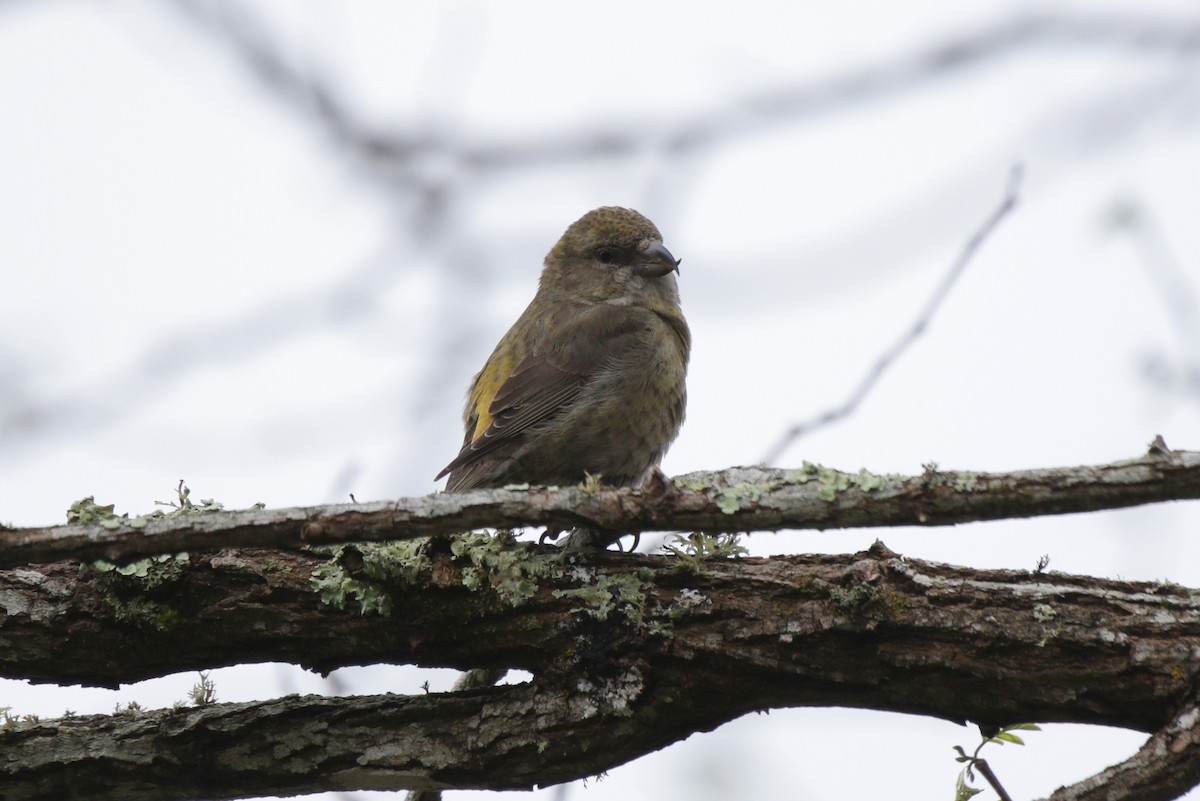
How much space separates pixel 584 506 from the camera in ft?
10.6

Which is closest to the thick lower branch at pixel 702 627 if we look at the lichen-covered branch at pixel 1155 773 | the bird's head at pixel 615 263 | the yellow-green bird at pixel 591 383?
the lichen-covered branch at pixel 1155 773

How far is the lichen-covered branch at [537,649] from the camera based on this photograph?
3.30 metres

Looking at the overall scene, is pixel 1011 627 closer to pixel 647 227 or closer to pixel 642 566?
pixel 642 566

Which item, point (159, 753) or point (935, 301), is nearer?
point (159, 753)

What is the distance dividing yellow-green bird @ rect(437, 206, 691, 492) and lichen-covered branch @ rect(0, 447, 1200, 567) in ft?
6.87

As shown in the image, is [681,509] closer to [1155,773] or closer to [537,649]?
[537,649]

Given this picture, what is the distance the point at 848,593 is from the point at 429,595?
49.2 inches

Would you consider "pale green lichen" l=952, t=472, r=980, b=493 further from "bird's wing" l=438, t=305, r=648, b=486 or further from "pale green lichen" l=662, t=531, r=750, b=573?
"bird's wing" l=438, t=305, r=648, b=486

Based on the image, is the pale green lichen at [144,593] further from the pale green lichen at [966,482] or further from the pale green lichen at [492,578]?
the pale green lichen at [966,482]

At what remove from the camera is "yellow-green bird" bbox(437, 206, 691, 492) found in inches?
213

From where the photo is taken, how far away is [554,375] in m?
5.70

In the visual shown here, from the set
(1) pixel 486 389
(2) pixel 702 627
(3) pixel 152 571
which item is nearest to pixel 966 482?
(2) pixel 702 627

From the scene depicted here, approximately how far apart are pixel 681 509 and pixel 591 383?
2.40 meters

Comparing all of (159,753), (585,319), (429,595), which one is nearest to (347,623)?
(429,595)
